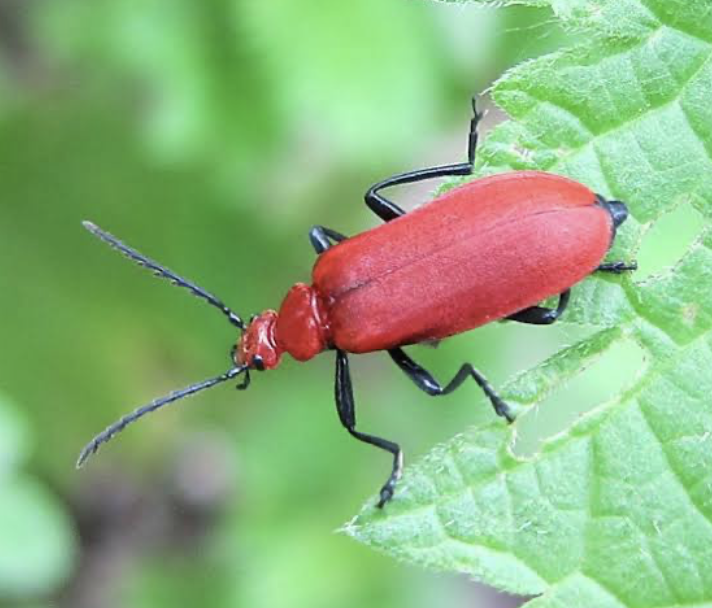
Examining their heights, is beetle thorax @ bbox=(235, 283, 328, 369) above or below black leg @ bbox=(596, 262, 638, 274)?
below

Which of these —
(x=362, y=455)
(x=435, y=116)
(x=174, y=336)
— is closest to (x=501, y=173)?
(x=435, y=116)

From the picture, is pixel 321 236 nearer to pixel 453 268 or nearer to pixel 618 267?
pixel 453 268

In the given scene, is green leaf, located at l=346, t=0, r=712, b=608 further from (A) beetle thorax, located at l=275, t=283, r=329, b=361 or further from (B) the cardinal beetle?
(A) beetle thorax, located at l=275, t=283, r=329, b=361

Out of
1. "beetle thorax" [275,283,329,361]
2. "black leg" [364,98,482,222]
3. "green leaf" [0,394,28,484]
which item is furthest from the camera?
"green leaf" [0,394,28,484]

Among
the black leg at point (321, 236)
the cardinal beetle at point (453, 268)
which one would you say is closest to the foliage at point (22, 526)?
the cardinal beetle at point (453, 268)

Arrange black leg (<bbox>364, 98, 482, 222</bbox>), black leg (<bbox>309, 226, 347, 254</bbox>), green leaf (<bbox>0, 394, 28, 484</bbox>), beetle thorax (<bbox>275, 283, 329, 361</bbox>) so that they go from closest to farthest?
1. black leg (<bbox>364, 98, 482, 222</bbox>)
2. beetle thorax (<bbox>275, 283, 329, 361</bbox>)
3. black leg (<bbox>309, 226, 347, 254</bbox>)
4. green leaf (<bbox>0, 394, 28, 484</bbox>)

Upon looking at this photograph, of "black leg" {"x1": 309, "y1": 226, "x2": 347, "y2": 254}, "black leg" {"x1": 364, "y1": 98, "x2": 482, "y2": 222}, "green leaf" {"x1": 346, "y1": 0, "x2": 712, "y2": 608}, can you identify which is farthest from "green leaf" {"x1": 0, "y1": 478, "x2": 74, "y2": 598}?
A: "green leaf" {"x1": 346, "y1": 0, "x2": 712, "y2": 608}

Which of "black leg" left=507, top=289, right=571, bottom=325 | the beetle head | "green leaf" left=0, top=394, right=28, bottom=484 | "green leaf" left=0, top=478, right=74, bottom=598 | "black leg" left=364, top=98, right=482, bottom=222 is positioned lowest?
"green leaf" left=0, top=478, right=74, bottom=598
